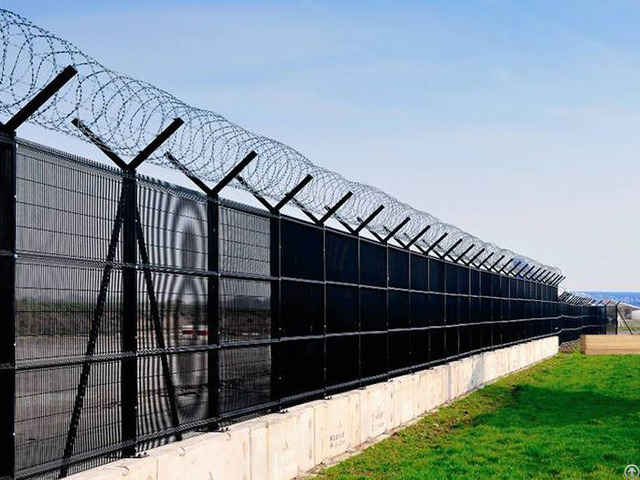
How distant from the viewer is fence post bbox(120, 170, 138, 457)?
8961 millimetres

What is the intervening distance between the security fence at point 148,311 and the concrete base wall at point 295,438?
218 mm

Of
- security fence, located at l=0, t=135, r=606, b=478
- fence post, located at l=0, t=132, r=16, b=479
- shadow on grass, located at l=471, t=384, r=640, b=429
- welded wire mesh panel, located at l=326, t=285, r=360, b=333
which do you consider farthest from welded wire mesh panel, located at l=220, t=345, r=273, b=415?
shadow on grass, located at l=471, t=384, r=640, b=429

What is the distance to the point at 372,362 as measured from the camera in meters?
17.2

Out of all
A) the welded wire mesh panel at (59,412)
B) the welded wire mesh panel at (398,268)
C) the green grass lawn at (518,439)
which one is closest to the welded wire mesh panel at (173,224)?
the welded wire mesh panel at (59,412)

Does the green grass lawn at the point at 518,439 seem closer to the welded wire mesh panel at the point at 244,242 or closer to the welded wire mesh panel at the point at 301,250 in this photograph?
the welded wire mesh panel at the point at 301,250

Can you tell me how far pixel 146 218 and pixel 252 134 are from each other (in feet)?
8.47

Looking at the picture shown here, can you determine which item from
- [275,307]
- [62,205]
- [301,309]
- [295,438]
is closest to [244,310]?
[275,307]

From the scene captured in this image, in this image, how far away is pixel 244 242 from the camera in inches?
462

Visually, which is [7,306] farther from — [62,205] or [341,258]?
[341,258]

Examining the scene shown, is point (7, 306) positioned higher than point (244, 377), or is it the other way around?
point (7, 306)

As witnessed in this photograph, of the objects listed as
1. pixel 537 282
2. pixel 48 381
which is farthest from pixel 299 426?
pixel 537 282

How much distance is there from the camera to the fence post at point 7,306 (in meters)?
7.29

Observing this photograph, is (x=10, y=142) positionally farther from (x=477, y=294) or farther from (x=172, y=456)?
(x=477, y=294)

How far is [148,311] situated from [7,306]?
2.16 metres
